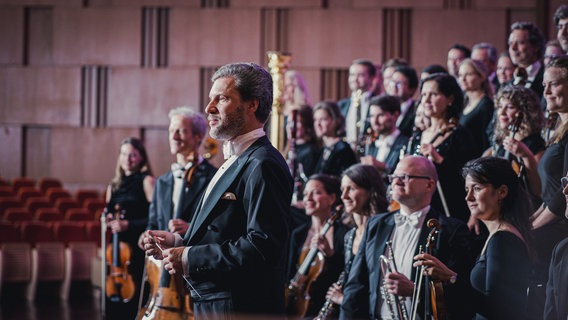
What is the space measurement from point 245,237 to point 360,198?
1687 mm

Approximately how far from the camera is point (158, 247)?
2500mm

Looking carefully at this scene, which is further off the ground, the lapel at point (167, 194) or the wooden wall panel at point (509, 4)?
the wooden wall panel at point (509, 4)

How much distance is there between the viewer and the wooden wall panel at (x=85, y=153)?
11.4 metres

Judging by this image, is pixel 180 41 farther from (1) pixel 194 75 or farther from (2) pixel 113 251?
(2) pixel 113 251

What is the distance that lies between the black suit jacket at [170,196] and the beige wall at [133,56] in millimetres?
6692

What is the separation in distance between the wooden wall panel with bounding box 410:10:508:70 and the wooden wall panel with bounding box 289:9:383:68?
47cm

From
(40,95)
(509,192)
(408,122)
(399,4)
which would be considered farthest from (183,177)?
(40,95)

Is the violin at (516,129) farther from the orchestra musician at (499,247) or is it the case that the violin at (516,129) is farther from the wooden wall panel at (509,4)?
the wooden wall panel at (509,4)

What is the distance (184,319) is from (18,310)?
11.9 feet

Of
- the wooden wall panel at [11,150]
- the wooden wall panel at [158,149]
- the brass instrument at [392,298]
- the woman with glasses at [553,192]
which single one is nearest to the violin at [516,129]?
the woman with glasses at [553,192]

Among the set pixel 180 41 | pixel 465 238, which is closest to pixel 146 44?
pixel 180 41

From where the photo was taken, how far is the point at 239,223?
246cm

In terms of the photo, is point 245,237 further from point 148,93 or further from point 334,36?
point 148,93

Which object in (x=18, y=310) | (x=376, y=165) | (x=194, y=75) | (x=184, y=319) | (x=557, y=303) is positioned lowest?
(x=18, y=310)
